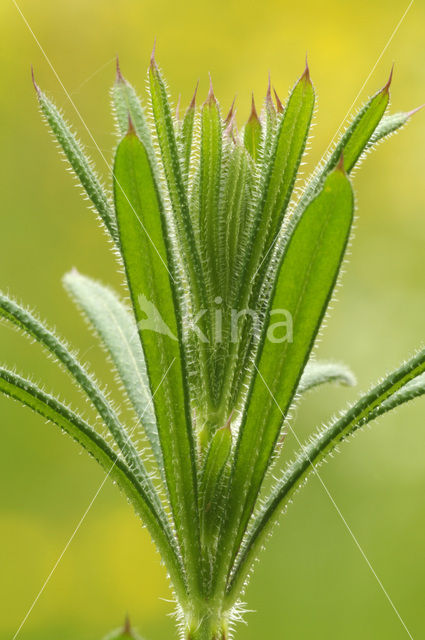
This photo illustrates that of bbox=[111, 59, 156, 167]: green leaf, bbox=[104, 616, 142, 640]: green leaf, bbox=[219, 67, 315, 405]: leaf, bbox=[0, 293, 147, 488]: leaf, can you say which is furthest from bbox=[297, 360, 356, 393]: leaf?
bbox=[104, 616, 142, 640]: green leaf

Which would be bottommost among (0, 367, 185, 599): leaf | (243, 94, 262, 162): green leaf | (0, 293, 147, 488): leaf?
(0, 367, 185, 599): leaf

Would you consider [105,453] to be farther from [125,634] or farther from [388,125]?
[388,125]

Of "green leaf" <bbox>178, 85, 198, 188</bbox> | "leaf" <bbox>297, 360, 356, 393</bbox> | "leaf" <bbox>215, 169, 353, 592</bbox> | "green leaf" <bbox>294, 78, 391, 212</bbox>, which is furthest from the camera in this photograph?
"leaf" <bbox>297, 360, 356, 393</bbox>

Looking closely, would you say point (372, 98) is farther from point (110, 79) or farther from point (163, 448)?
point (110, 79)

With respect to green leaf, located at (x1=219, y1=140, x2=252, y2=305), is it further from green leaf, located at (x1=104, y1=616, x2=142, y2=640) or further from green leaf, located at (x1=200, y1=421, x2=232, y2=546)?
green leaf, located at (x1=104, y1=616, x2=142, y2=640)

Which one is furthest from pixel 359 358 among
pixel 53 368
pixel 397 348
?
pixel 53 368

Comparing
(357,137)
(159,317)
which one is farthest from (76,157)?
(357,137)

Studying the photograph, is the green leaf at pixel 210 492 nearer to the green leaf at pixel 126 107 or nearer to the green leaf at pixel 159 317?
the green leaf at pixel 159 317
